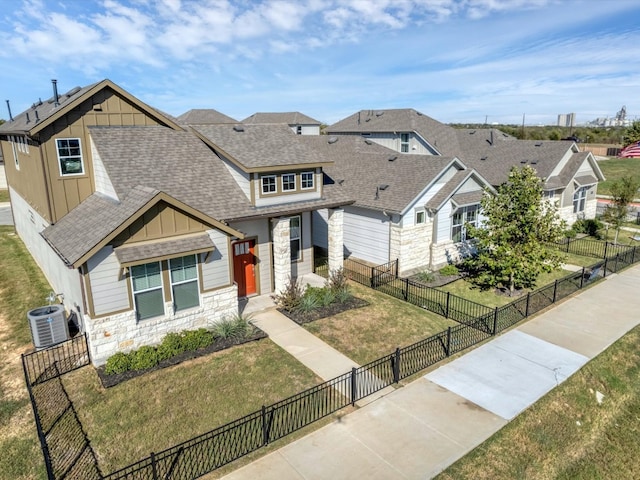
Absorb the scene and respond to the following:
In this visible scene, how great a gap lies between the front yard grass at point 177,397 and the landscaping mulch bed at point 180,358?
0.55 ft

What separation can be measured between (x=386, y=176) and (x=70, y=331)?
15.9 meters

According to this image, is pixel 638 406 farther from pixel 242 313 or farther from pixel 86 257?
pixel 86 257

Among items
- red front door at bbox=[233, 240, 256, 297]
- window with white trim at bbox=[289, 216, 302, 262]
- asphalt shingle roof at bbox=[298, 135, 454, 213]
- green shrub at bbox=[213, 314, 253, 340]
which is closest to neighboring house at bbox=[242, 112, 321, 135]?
asphalt shingle roof at bbox=[298, 135, 454, 213]

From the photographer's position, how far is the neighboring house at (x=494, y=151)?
3028 cm

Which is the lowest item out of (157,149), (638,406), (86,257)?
(638,406)

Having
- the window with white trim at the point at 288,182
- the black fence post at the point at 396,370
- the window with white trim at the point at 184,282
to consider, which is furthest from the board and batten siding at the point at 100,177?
the black fence post at the point at 396,370

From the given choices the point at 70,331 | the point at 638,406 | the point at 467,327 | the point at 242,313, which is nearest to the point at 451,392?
the point at 467,327

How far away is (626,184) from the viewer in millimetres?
26812

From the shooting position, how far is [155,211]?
521 inches

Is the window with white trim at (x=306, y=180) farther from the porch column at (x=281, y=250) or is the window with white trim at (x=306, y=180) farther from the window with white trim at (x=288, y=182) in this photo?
the porch column at (x=281, y=250)

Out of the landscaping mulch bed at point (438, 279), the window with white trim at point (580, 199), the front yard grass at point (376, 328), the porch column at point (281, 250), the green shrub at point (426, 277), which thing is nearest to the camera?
the front yard grass at point (376, 328)

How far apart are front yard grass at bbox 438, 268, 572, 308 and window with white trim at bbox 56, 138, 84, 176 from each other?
629 inches

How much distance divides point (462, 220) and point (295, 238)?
929 centimetres

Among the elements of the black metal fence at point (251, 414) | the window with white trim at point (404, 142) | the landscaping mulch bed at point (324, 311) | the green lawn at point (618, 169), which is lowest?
the black metal fence at point (251, 414)
